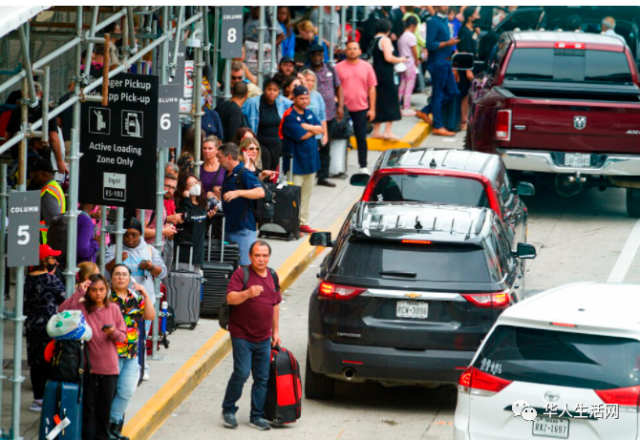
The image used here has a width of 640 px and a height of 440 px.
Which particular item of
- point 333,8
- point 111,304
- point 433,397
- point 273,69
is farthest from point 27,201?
point 333,8

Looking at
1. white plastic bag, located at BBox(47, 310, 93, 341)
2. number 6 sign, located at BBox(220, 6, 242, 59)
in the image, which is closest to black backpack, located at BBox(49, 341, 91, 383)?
white plastic bag, located at BBox(47, 310, 93, 341)

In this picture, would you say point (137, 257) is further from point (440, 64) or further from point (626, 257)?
point (440, 64)

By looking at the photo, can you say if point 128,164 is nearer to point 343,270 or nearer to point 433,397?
point 343,270

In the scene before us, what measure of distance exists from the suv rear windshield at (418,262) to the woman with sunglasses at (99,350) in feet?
6.82

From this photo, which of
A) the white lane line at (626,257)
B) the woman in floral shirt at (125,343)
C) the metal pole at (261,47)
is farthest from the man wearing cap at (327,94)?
the woman in floral shirt at (125,343)

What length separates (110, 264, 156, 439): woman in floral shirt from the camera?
399 inches

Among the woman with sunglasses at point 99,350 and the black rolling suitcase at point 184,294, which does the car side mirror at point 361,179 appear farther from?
the woman with sunglasses at point 99,350

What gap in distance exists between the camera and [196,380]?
39.5 ft

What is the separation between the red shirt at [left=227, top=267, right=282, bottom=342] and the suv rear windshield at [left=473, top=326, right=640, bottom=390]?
2.64 meters

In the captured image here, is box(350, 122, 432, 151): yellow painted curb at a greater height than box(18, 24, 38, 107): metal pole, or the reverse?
box(18, 24, 38, 107): metal pole

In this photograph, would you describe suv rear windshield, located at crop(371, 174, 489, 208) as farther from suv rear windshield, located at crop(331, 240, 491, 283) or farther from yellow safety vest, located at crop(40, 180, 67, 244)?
yellow safety vest, located at crop(40, 180, 67, 244)

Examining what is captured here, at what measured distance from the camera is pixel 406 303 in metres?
10.6

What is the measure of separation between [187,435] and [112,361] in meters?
1.20

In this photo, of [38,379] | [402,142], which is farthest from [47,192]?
[402,142]
